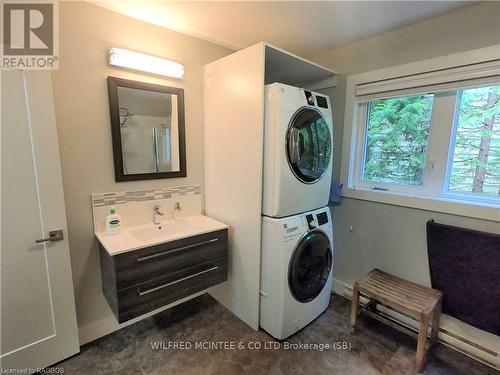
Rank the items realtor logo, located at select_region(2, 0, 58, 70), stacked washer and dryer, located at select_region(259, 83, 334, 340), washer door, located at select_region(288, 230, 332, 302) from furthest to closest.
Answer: washer door, located at select_region(288, 230, 332, 302) → stacked washer and dryer, located at select_region(259, 83, 334, 340) → realtor logo, located at select_region(2, 0, 58, 70)

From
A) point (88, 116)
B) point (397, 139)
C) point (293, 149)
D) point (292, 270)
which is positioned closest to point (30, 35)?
point (88, 116)

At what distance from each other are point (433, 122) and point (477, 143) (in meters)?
0.30

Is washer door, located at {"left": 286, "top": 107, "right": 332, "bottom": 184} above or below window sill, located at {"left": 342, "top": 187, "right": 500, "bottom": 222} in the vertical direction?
above

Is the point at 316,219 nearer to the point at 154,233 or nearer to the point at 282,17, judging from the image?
the point at 154,233

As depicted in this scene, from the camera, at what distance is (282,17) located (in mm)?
1722

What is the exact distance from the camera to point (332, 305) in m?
2.26

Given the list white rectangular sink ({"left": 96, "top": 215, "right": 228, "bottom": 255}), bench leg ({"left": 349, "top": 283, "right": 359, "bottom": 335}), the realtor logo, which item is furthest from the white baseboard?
the realtor logo

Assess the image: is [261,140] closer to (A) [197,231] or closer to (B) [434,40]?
(A) [197,231]

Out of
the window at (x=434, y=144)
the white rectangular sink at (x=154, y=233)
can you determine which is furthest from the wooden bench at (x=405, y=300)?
the white rectangular sink at (x=154, y=233)

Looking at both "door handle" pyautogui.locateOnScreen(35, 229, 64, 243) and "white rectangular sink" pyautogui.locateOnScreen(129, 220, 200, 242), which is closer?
"door handle" pyautogui.locateOnScreen(35, 229, 64, 243)

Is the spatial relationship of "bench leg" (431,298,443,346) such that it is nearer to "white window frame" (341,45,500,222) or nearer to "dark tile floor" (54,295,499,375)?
"dark tile floor" (54,295,499,375)

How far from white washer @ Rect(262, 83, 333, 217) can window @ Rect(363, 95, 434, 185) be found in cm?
52

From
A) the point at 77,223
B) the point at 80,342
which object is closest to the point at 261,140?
the point at 77,223

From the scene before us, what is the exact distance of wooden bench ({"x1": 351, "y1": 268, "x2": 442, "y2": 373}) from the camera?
1555 mm
